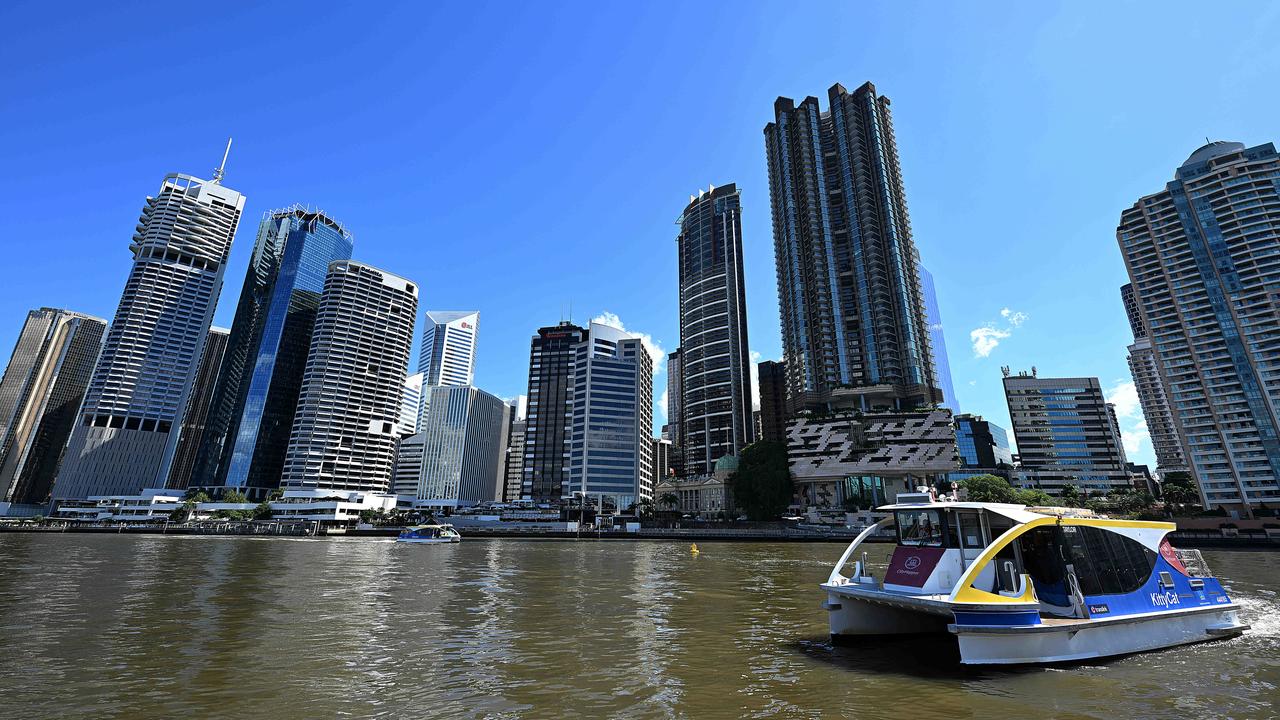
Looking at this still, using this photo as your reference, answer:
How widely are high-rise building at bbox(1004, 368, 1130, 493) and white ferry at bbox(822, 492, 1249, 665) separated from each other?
18140 cm

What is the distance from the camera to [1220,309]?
107688mm

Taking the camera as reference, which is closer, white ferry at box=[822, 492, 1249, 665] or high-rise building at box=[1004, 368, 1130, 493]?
white ferry at box=[822, 492, 1249, 665]

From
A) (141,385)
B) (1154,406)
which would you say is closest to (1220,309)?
(1154,406)

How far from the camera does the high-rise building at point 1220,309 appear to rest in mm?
101375

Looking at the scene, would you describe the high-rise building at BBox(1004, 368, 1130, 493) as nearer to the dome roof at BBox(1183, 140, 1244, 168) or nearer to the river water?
the dome roof at BBox(1183, 140, 1244, 168)

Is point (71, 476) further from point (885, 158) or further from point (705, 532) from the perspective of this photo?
point (885, 158)

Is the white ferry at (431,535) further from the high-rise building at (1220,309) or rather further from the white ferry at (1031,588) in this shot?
the high-rise building at (1220,309)

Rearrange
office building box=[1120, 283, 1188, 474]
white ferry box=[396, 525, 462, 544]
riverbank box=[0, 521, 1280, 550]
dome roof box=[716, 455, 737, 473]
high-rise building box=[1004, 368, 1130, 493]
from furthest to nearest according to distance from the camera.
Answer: office building box=[1120, 283, 1188, 474], dome roof box=[716, 455, 737, 473], high-rise building box=[1004, 368, 1130, 493], riverbank box=[0, 521, 1280, 550], white ferry box=[396, 525, 462, 544]

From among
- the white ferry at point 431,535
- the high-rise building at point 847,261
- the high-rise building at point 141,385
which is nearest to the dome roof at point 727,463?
the high-rise building at point 847,261

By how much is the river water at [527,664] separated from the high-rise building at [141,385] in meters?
205

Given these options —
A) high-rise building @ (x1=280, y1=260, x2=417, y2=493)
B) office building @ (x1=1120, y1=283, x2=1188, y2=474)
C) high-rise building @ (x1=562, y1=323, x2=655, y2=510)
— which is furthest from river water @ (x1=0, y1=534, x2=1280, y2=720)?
office building @ (x1=1120, y1=283, x2=1188, y2=474)

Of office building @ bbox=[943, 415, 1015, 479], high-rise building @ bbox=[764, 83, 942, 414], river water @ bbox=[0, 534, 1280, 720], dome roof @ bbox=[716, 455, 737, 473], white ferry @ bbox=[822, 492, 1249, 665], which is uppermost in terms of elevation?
high-rise building @ bbox=[764, 83, 942, 414]

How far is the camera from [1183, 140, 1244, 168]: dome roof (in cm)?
11855

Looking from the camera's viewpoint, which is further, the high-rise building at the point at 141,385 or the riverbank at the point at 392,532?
the high-rise building at the point at 141,385
